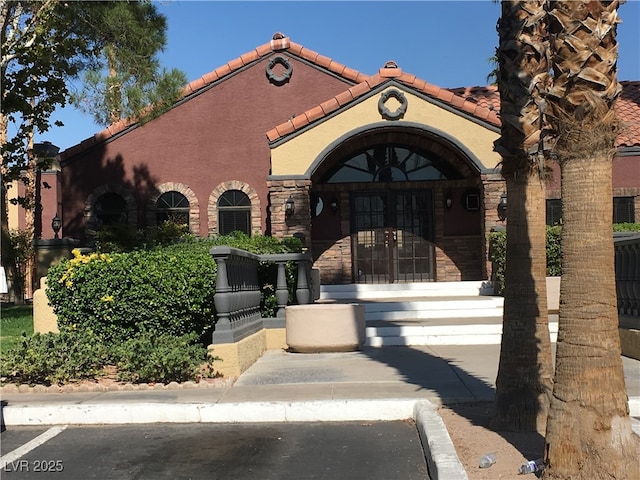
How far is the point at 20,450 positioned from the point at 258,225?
1314 centimetres

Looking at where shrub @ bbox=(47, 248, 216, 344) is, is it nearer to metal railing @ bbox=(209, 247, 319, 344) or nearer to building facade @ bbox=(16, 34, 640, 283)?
metal railing @ bbox=(209, 247, 319, 344)

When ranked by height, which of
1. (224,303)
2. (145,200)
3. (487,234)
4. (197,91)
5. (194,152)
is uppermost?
(197,91)

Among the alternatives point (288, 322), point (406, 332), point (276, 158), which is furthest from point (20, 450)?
point (276, 158)

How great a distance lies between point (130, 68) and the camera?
42.8ft

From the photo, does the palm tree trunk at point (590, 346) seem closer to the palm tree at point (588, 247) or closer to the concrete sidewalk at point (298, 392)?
the palm tree at point (588, 247)

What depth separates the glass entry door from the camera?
18109 mm

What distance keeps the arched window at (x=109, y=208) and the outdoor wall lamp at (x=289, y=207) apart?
5651 millimetres

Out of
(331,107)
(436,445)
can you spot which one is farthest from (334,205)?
(436,445)

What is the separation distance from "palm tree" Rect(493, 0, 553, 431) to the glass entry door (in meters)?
12.4

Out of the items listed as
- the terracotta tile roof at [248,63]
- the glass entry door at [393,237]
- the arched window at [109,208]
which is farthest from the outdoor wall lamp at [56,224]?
the glass entry door at [393,237]

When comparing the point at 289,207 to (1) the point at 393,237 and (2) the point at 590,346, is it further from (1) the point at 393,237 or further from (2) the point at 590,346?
(2) the point at 590,346

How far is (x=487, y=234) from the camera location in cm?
1602

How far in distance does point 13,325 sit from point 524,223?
35.4ft

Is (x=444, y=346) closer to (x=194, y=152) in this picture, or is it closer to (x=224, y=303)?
(x=224, y=303)
